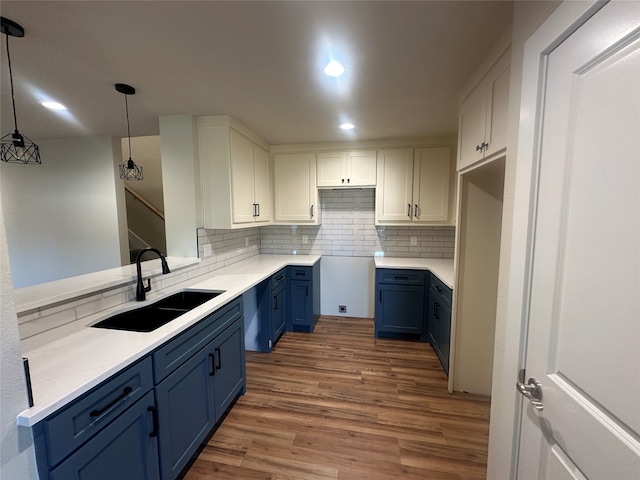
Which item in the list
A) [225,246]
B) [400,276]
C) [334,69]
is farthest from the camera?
[400,276]

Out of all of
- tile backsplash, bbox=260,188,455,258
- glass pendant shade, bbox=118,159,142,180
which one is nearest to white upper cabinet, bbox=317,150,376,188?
tile backsplash, bbox=260,188,455,258

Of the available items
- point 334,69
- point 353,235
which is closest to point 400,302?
point 353,235

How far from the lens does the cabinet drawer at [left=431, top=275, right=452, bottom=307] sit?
2.34 m

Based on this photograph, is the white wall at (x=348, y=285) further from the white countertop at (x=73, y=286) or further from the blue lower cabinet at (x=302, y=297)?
the white countertop at (x=73, y=286)

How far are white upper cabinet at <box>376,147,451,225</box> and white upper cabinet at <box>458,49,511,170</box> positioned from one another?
1128mm

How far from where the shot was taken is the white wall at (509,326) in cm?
102

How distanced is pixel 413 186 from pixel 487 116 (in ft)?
5.30

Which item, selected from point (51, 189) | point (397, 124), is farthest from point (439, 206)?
point (51, 189)

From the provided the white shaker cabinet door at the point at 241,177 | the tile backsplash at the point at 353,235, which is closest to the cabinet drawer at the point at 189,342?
the white shaker cabinet door at the point at 241,177

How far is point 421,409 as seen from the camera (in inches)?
81.0

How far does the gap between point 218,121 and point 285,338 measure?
2479 mm

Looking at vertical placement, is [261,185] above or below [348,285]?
above

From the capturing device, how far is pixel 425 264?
3086 millimetres

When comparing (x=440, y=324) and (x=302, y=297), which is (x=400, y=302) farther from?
A: (x=302, y=297)
